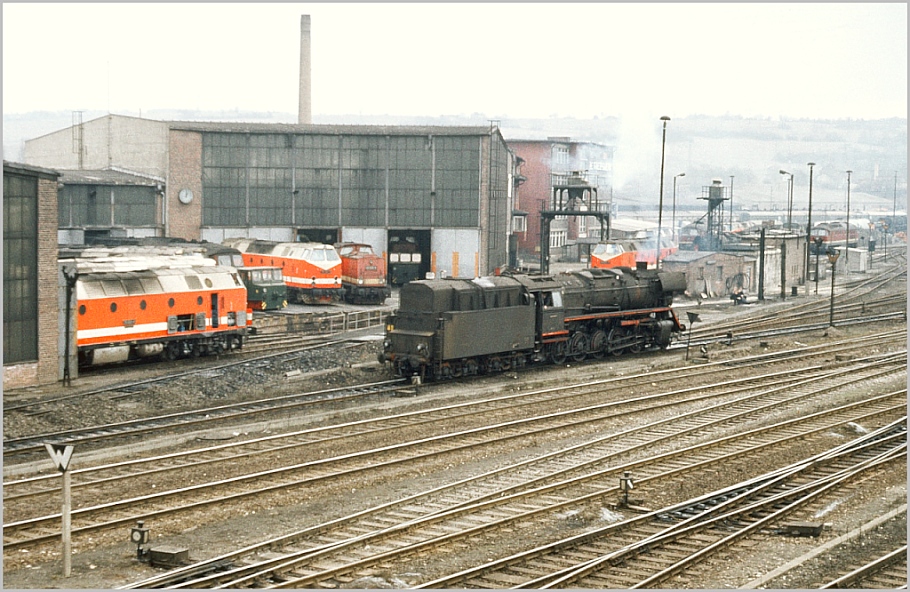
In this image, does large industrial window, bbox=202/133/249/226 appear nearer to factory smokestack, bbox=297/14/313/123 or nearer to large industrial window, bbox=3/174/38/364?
factory smokestack, bbox=297/14/313/123

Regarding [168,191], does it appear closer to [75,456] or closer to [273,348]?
[273,348]

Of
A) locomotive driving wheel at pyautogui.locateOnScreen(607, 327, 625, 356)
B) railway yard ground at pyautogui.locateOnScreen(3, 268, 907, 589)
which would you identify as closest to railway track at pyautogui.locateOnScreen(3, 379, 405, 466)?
railway yard ground at pyautogui.locateOnScreen(3, 268, 907, 589)

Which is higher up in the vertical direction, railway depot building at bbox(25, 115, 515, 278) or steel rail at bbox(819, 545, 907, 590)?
railway depot building at bbox(25, 115, 515, 278)

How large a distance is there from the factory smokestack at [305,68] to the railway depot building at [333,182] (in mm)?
19118

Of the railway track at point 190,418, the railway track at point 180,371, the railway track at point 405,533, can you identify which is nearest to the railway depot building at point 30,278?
the railway track at point 180,371

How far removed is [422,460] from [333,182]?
44301mm

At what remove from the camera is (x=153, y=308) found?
34656 mm

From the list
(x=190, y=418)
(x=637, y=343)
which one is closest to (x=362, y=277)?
(x=637, y=343)

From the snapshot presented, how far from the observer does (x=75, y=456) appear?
23.0m

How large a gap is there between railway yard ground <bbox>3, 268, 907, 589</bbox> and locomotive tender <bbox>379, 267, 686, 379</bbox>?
2.45ft

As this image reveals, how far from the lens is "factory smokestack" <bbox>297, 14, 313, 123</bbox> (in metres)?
Result: 83.8

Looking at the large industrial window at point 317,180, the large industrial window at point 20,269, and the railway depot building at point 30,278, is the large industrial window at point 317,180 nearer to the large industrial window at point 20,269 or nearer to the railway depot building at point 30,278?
the railway depot building at point 30,278

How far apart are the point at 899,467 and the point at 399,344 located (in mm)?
14535

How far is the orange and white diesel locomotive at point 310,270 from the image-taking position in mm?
53625
